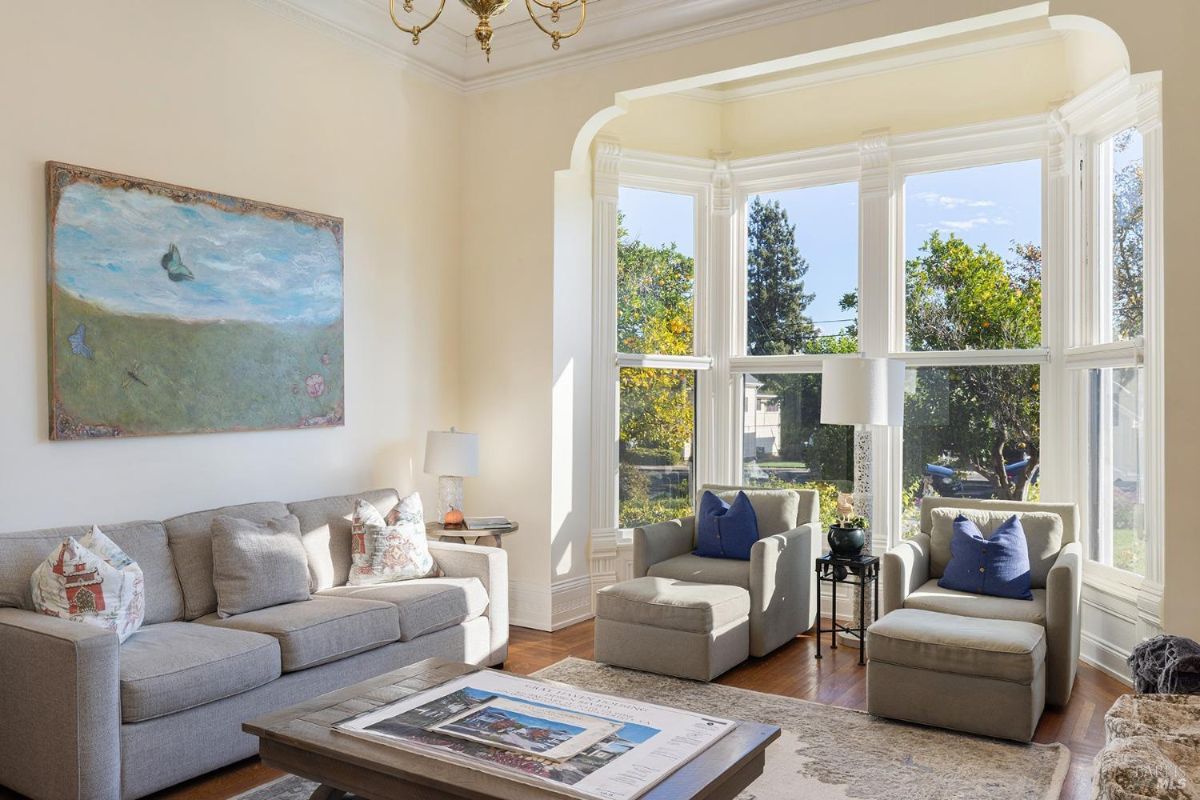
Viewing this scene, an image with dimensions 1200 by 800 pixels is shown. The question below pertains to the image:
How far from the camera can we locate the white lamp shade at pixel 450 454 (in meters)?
5.08

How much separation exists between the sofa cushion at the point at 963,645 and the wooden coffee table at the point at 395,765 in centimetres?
141

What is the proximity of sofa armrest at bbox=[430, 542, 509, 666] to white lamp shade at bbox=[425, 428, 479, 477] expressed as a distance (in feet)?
1.73

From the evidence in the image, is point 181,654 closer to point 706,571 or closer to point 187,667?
point 187,667

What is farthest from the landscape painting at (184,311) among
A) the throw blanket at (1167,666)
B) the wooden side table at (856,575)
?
the throw blanket at (1167,666)

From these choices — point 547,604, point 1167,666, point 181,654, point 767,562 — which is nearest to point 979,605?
point 767,562

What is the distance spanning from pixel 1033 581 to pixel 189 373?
4.10 m

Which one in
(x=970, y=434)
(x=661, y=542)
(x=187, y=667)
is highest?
(x=970, y=434)

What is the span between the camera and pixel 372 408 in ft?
16.9

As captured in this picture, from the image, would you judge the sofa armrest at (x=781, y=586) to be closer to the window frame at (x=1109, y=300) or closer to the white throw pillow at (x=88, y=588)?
the window frame at (x=1109, y=300)

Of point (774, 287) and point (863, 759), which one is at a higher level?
point (774, 287)

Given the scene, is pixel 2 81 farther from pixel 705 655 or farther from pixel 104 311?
pixel 705 655

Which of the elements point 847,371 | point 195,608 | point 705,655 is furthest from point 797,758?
point 195,608

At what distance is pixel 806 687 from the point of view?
4406mm

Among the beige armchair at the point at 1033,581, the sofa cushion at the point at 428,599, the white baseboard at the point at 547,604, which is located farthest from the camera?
the white baseboard at the point at 547,604
